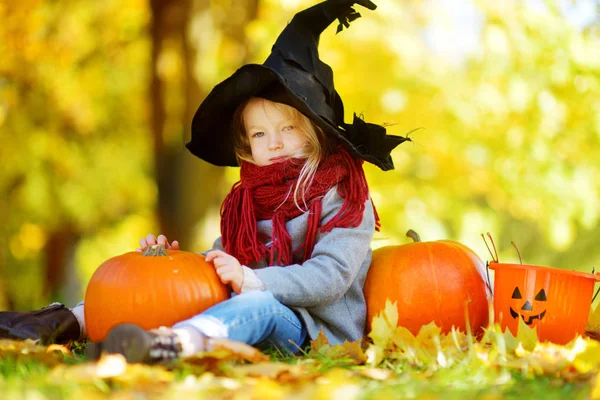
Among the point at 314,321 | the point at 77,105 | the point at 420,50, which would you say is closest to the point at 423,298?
the point at 314,321

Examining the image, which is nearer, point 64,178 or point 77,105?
point 77,105

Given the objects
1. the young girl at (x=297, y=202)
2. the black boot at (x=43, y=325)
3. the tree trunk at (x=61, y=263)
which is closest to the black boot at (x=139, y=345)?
the young girl at (x=297, y=202)

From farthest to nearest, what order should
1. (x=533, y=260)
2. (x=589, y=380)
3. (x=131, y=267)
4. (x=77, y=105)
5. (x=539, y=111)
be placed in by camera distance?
1. (x=533, y=260)
2. (x=77, y=105)
3. (x=539, y=111)
4. (x=131, y=267)
5. (x=589, y=380)

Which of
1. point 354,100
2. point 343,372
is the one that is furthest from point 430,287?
point 354,100

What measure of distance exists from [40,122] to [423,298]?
22.3ft

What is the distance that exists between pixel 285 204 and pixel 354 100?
12.8 ft

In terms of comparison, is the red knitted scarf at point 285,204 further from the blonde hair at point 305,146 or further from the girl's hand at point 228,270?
the girl's hand at point 228,270

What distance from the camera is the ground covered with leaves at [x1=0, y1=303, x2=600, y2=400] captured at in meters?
1.76

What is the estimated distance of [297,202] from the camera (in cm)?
301

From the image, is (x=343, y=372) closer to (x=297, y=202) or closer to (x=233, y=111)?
(x=297, y=202)

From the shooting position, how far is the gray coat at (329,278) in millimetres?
2727

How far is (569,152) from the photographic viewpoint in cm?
617

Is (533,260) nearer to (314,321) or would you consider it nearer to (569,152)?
(569,152)

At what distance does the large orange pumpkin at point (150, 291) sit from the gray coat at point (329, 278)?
0.69ft
